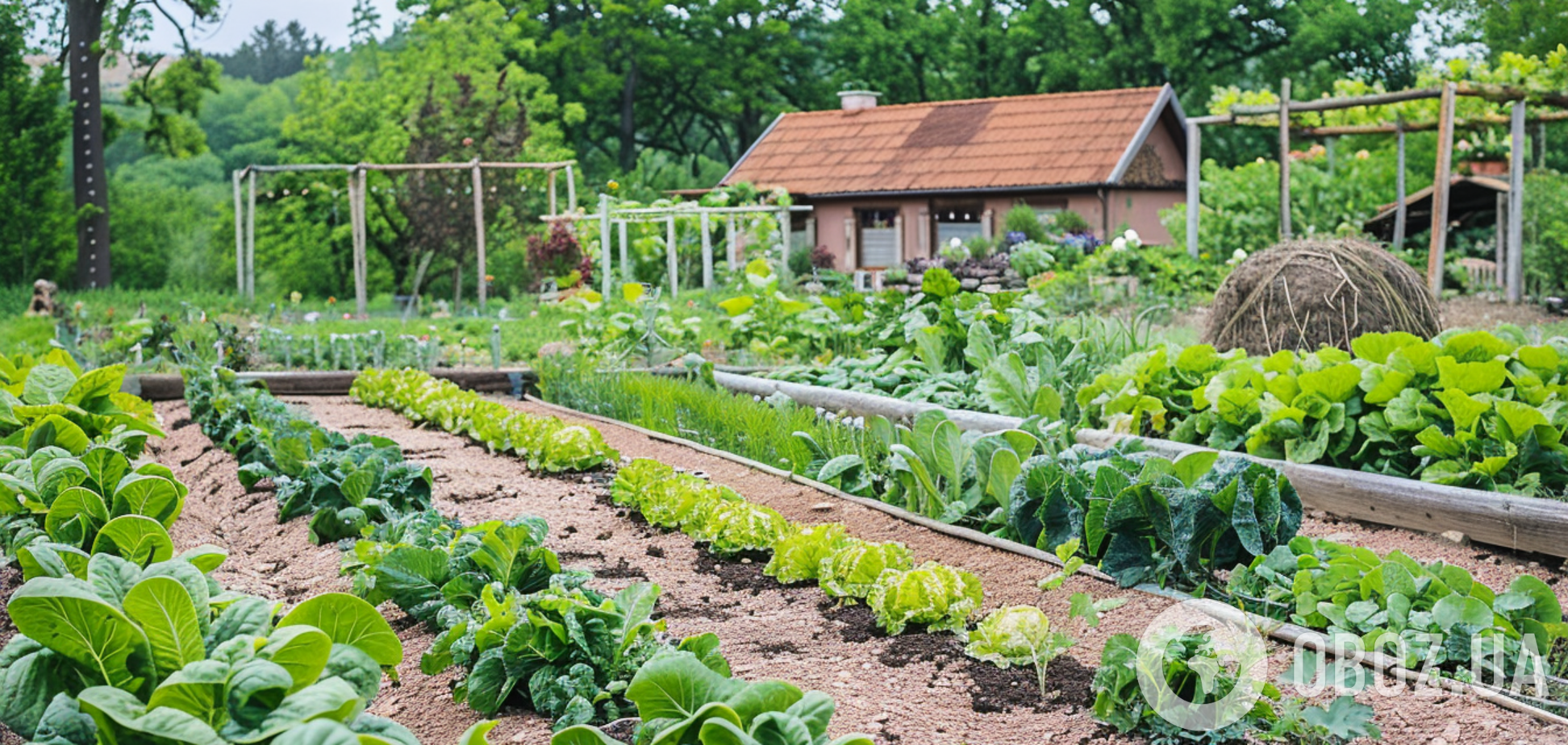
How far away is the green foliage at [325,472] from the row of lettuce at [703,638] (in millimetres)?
308

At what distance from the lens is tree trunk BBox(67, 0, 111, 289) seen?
821 inches

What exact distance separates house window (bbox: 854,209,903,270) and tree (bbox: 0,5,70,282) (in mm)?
14231

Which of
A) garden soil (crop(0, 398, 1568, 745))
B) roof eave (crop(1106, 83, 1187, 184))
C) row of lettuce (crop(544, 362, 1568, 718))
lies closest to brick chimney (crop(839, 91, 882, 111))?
roof eave (crop(1106, 83, 1187, 184))

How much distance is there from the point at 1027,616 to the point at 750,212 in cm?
1673

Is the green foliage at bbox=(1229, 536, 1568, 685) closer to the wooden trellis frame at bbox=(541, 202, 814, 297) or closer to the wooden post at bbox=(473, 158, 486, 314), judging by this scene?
the wooden trellis frame at bbox=(541, 202, 814, 297)

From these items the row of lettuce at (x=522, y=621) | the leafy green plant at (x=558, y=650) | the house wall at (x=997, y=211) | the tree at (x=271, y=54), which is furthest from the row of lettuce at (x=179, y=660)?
the tree at (x=271, y=54)

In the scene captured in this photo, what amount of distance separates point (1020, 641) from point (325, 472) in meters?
2.52

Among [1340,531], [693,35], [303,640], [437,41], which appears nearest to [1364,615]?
[1340,531]

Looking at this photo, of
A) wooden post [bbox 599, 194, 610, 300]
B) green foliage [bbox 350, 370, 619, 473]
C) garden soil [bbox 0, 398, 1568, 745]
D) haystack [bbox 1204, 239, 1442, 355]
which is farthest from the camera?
wooden post [bbox 599, 194, 610, 300]

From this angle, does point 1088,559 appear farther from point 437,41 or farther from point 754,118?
point 754,118

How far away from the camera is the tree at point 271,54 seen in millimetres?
58812

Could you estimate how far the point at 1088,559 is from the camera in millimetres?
4031

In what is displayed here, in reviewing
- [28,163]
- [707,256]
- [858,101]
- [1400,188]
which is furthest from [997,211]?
[28,163]

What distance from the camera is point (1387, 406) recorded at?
16.4 feet
